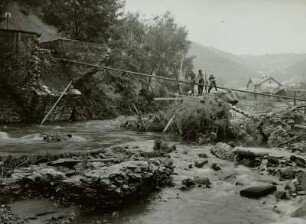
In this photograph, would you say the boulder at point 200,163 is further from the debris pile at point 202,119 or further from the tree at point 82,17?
the tree at point 82,17

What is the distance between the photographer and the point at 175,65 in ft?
143

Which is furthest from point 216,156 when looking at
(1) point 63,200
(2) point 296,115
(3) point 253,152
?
(1) point 63,200

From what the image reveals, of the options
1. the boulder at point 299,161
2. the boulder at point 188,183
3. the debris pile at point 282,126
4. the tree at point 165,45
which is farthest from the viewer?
the tree at point 165,45

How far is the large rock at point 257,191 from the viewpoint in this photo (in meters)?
8.98

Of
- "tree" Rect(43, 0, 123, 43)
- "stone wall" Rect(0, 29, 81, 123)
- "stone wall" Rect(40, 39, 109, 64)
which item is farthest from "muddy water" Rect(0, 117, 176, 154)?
"tree" Rect(43, 0, 123, 43)

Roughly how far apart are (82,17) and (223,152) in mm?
16259

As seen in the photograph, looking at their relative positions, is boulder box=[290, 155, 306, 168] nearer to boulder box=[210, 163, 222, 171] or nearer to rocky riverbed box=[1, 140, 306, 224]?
rocky riverbed box=[1, 140, 306, 224]

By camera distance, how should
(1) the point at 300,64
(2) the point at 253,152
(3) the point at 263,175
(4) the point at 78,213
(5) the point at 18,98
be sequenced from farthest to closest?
(1) the point at 300,64 → (5) the point at 18,98 → (2) the point at 253,152 → (3) the point at 263,175 → (4) the point at 78,213

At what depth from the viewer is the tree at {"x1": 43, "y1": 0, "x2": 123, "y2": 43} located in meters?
25.9

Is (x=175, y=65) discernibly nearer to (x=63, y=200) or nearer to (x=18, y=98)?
(x=18, y=98)

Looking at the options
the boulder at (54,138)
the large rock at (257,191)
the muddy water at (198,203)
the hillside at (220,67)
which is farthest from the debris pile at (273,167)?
the hillside at (220,67)

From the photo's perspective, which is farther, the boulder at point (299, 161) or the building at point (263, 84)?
the building at point (263, 84)

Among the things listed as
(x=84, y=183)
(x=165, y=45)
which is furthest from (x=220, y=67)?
(x=84, y=183)

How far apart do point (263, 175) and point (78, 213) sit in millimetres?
5439
